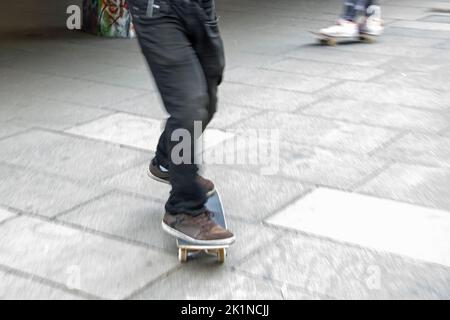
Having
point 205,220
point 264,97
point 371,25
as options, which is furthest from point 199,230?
point 371,25

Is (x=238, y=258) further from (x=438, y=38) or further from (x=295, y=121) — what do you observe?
(x=438, y=38)

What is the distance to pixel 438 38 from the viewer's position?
9.34m

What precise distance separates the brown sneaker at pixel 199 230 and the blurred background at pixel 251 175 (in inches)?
5.3

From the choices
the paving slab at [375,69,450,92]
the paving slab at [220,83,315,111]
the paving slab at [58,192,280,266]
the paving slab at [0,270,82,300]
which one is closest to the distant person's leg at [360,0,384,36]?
the paving slab at [375,69,450,92]

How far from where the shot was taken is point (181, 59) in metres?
3.58

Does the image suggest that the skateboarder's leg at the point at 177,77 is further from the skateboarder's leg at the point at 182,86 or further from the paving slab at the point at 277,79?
the paving slab at the point at 277,79

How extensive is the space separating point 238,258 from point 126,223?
0.71m

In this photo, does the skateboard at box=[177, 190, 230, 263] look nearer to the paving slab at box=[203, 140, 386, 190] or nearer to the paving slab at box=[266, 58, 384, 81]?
the paving slab at box=[203, 140, 386, 190]

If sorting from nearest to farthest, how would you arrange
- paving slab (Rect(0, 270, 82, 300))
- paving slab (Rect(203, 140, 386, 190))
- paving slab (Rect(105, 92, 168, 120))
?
paving slab (Rect(0, 270, 82, 300)) → paving slab (Rect(203, 140, 386, 190)) → paving slab (Rect(105, 92, 168, 120))

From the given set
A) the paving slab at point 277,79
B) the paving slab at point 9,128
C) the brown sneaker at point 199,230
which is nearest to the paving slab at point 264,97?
the paving slab at point 277,79

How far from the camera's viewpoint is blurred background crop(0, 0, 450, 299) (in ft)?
11.7

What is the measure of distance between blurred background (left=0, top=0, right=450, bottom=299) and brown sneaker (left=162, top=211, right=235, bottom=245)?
5.3 inches

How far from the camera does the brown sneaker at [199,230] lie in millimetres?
3621
